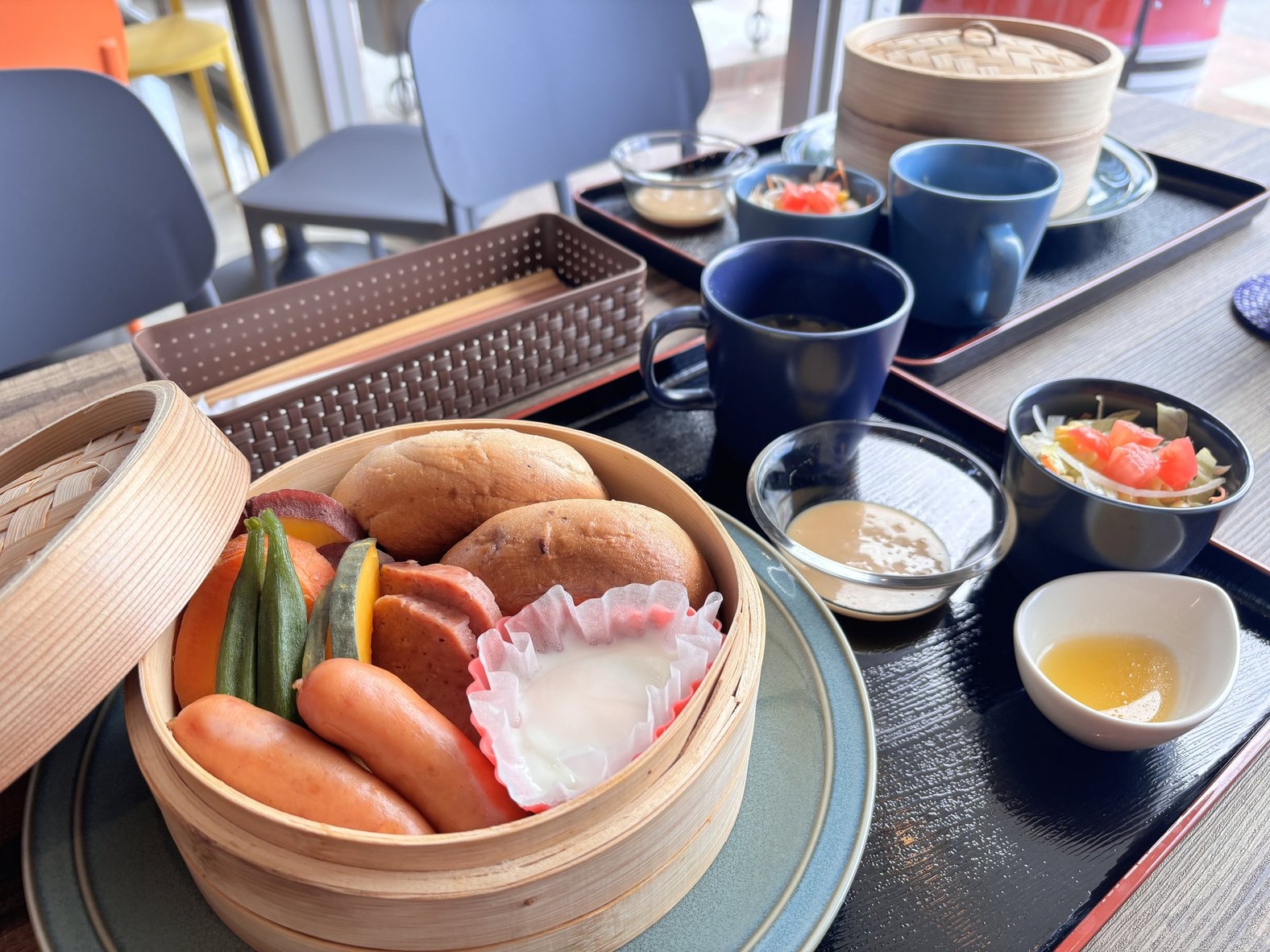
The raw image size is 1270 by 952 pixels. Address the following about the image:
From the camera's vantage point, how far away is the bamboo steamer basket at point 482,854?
13.9 inches

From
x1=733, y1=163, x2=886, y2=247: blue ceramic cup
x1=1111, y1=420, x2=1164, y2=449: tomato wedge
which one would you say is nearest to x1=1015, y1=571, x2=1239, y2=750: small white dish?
x1=1111, y1=420, x2=1164, y2=449: tomato wedge

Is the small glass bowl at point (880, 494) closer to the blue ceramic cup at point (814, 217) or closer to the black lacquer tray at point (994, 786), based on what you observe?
the black lacquer tray at point (994, 786)

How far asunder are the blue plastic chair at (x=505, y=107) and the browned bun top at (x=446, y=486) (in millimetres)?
919

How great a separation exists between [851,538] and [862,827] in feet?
0.84

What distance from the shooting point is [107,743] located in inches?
19.4

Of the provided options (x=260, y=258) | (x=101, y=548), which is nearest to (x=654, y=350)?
(x=101, y=548)

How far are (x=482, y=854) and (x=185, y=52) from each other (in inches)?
91.8

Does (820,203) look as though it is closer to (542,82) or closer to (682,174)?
(682,174)

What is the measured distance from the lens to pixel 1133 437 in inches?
25.6

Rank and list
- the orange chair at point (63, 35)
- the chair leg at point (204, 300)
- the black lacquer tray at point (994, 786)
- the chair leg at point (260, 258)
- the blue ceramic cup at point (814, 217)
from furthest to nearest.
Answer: the chair leg at point (260, 258) < the orange chair at point (63, 35) < the chair leg at point (204, 300) < the blue ceramic cup at point (814, 217) < the black lacquer tray at point (994, 786)

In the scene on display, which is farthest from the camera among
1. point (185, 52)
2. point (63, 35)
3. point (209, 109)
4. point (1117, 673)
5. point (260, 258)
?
point (209, 109)

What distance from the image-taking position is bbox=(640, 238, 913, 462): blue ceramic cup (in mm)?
680

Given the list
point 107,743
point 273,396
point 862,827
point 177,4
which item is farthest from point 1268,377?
point 177,4

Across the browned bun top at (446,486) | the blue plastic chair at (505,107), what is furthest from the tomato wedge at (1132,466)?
the blue plastic chair at (505,107)
